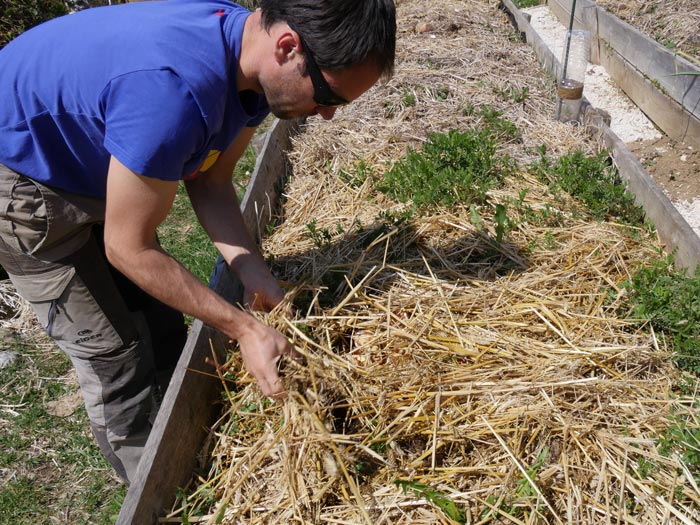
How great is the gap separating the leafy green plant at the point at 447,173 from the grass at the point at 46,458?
248cm

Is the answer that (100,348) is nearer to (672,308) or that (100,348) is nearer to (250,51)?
(250,51)

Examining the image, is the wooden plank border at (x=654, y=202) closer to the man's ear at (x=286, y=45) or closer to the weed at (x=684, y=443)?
the weed at (x=684, y=443)

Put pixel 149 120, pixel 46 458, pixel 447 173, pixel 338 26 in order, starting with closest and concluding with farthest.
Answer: pixel 149 120 < pixel 338 26 < pixel 46 458 < pixel 447 173

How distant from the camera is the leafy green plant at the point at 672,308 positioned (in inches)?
106

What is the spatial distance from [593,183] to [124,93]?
3145mm

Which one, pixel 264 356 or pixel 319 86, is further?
pixel 264 356

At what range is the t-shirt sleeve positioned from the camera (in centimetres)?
179

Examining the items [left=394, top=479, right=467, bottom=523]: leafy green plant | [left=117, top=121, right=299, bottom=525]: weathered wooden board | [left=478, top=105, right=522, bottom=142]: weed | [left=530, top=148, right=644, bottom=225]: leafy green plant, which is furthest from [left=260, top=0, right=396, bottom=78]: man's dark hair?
[left=478, top=105, right=522, bottom=142]: weed

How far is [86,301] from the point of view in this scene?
248 centimetres

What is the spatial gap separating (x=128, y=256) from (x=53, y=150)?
22.7 inches

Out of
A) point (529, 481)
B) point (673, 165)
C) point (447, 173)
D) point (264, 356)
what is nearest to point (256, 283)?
point (264, 356)

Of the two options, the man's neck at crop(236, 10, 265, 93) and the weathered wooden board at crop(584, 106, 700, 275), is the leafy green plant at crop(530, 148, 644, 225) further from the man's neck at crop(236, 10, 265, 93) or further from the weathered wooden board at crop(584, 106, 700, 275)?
the man's neck at crop(236, 10, 265, 93)

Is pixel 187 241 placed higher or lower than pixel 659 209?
lower

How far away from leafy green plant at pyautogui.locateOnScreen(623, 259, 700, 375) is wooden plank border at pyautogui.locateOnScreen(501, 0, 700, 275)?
0.44ft
